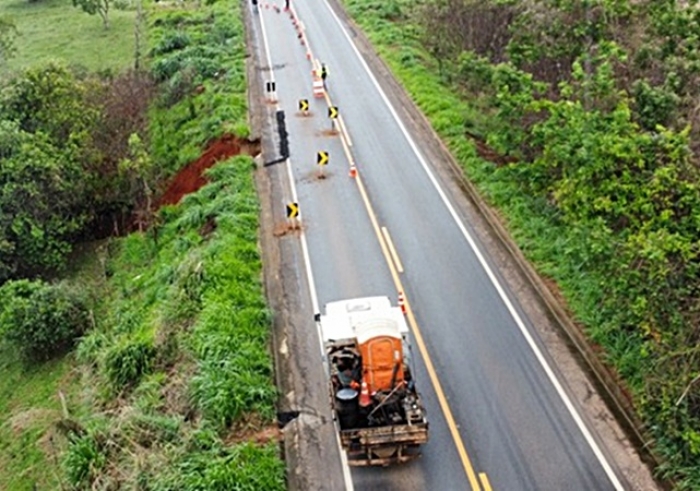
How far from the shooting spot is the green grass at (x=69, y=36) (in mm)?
49688

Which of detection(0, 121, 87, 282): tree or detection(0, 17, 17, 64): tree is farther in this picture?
detection(0, 17, 17, 64): tree

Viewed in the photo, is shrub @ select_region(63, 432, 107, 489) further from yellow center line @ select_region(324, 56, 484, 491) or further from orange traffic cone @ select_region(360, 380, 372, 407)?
yellow center line @ select_region(324, 56, 484, 491)

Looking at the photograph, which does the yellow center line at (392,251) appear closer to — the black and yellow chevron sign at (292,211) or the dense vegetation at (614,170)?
the black and yellow chevron sign at (292,211)

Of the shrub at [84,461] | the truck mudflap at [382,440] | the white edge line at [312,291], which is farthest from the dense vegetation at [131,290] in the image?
the truck mudflap at [382,440]

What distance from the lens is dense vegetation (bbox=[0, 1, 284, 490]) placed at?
17.1 m

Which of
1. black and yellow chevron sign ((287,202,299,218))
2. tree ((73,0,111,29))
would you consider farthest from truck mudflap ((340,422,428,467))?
tree ((73,0,111,29))

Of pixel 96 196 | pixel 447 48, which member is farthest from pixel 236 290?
pixel 447 48

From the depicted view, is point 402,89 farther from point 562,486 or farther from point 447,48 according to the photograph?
point 562,486

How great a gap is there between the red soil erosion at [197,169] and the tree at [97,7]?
3057cm

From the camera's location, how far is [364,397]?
15.6 meters

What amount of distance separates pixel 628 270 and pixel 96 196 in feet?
78.1

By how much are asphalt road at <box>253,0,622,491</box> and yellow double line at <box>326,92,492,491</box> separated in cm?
9

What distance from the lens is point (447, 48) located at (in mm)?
39094

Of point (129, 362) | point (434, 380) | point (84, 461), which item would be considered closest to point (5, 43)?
point (129, 362)
